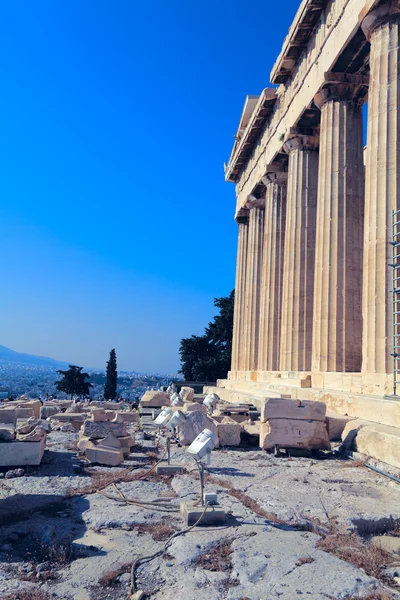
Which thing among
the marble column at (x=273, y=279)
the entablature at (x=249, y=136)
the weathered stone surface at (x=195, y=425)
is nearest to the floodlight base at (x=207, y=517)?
the weathered stone surface at (x=195, y=425)

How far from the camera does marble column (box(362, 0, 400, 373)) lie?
1151 centimetres

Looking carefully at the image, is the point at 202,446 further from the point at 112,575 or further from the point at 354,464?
the point at 354,464

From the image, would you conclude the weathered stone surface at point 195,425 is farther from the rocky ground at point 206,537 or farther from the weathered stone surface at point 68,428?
the weathered stone surface at point 68,428

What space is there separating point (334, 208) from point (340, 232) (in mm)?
752

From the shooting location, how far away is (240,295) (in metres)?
29.1

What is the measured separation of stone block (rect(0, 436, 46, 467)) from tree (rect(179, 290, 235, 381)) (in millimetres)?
34751

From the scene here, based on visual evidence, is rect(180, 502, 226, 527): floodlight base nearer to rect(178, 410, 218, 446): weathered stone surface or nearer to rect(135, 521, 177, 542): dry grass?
rect(135, 521, 177, 542): dry grass

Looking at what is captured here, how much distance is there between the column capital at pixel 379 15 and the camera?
12.3 m

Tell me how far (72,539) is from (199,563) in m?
1.37

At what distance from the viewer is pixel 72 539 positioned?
5.05 meters

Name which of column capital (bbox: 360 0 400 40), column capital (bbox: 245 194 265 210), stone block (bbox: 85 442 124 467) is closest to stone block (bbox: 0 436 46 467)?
stone block (bbox: 85 442 124 467)

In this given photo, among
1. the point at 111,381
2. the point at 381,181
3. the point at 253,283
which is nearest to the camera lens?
the point at 381,181

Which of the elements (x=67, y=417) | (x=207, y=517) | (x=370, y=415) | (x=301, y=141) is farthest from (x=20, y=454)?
(x=301, y=141)

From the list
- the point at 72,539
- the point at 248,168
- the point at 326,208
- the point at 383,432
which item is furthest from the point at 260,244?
the point at 72,539
